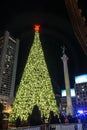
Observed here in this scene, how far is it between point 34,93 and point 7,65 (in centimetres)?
5997

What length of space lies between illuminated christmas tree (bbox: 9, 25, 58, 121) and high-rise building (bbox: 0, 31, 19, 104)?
50.4 metres

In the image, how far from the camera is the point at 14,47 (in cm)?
8194

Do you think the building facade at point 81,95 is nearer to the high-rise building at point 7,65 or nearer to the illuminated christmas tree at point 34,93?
the high-rise building at point 7,65

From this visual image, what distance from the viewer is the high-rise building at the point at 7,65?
227 ft

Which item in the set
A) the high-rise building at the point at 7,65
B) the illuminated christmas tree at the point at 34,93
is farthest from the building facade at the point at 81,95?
the illuminated christmas tree at the point at 34,93

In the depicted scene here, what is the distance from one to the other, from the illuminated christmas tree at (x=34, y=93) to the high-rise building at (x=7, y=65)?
50.4 meters

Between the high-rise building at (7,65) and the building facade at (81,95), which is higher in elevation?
the high-rise building at (7,65)

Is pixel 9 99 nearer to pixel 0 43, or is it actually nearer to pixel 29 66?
pixel 0 43

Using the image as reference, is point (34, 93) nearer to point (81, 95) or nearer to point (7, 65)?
point (7, 65)

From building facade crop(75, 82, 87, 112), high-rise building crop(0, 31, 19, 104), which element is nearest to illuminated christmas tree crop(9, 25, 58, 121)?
high-rise building crop(0, 31, 19, 104)

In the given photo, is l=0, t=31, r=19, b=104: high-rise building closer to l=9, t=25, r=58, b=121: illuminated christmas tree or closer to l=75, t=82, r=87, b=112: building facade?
l=75, t=82, r=87, b=112: building facade

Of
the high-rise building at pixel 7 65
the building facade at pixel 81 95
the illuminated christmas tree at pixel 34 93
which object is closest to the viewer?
the illuminated christmas tree at pixel 34 93

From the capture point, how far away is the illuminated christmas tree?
17328 mm

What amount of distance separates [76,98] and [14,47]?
4406 centimetres
